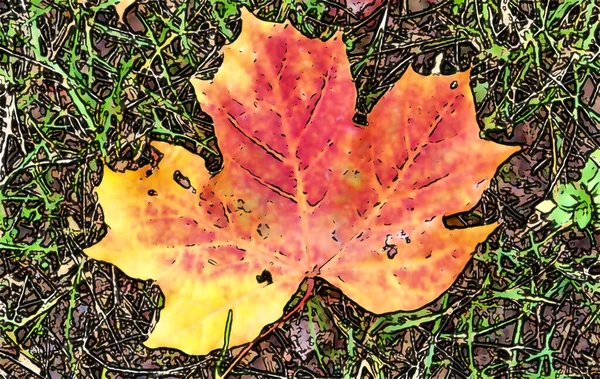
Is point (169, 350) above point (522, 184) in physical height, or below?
below

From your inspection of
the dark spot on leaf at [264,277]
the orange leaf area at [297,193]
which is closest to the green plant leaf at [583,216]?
the orange leaf area at [297,193]

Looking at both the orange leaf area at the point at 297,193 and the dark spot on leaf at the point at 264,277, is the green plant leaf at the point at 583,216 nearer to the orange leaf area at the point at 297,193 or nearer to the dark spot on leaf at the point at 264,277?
the orange leaf area at the point at 297,193

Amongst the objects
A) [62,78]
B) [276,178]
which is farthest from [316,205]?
[62,78]

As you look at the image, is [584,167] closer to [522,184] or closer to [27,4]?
[522,184]

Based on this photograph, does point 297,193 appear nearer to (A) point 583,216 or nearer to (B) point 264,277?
(B) point 264,277

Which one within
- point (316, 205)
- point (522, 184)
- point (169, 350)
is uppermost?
point (522, 184)

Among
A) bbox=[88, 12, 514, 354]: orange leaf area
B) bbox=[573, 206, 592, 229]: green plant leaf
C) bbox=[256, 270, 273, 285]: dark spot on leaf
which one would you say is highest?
bbox=[573, 206, 592, 229]: green plant leaf

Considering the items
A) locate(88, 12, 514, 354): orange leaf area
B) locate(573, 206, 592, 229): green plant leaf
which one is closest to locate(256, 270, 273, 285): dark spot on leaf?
locate(88, 12, 514, 354): orange leaf area

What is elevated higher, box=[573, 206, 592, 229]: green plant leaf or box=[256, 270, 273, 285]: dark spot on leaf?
box=[573, 206, 592, 229]: green plant leaf

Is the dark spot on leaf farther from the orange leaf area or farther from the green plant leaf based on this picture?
the green plant leaf
